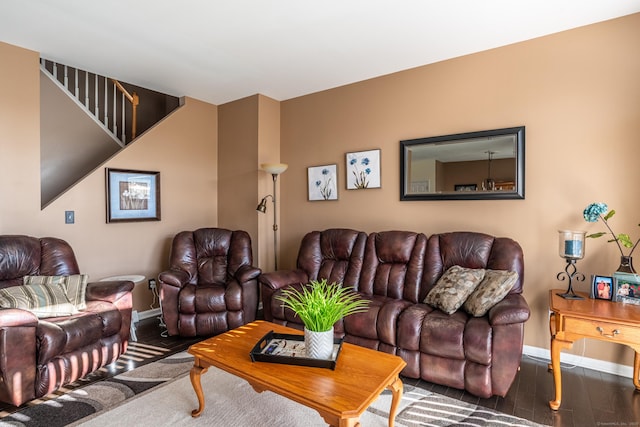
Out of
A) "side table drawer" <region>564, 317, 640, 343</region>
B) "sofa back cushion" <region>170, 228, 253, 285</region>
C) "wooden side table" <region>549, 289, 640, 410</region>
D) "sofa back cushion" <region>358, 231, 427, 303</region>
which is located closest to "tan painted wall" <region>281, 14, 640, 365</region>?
"sofa back cushion" <region>358, 231, 427, 303</region>

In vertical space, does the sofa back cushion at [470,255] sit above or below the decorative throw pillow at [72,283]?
above

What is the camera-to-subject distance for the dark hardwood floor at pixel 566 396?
208cm

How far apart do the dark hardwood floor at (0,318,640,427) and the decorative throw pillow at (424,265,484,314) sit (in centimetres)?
57

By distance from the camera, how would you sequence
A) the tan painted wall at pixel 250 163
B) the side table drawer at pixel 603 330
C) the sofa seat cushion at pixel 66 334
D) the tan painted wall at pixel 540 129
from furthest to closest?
the tan painted wall at pixel 250 163 → the tan painted wall at pixel 540 129 → the sofa seat cushion at pixel 66 334 → the side table drawer at pixel 603 330

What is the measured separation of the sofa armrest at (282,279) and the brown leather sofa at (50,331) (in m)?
1.14

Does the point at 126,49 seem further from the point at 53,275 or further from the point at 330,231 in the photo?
the point at 330,231

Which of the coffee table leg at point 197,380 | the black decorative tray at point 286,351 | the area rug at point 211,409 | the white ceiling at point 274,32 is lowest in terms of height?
the area rug at point 211,409

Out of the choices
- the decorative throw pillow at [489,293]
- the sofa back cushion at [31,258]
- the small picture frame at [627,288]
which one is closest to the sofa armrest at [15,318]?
the sofa back cushion at [31,258]

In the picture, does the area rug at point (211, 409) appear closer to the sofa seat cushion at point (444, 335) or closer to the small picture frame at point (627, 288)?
the sofa seat cushion at point (444, 335)

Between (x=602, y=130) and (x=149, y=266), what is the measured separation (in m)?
4.64

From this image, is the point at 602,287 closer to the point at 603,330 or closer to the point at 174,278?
the point at 603,330

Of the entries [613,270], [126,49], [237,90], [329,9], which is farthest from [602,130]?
[126,49]

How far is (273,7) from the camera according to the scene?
8.27 ft

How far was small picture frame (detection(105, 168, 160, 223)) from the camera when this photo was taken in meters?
3.80
